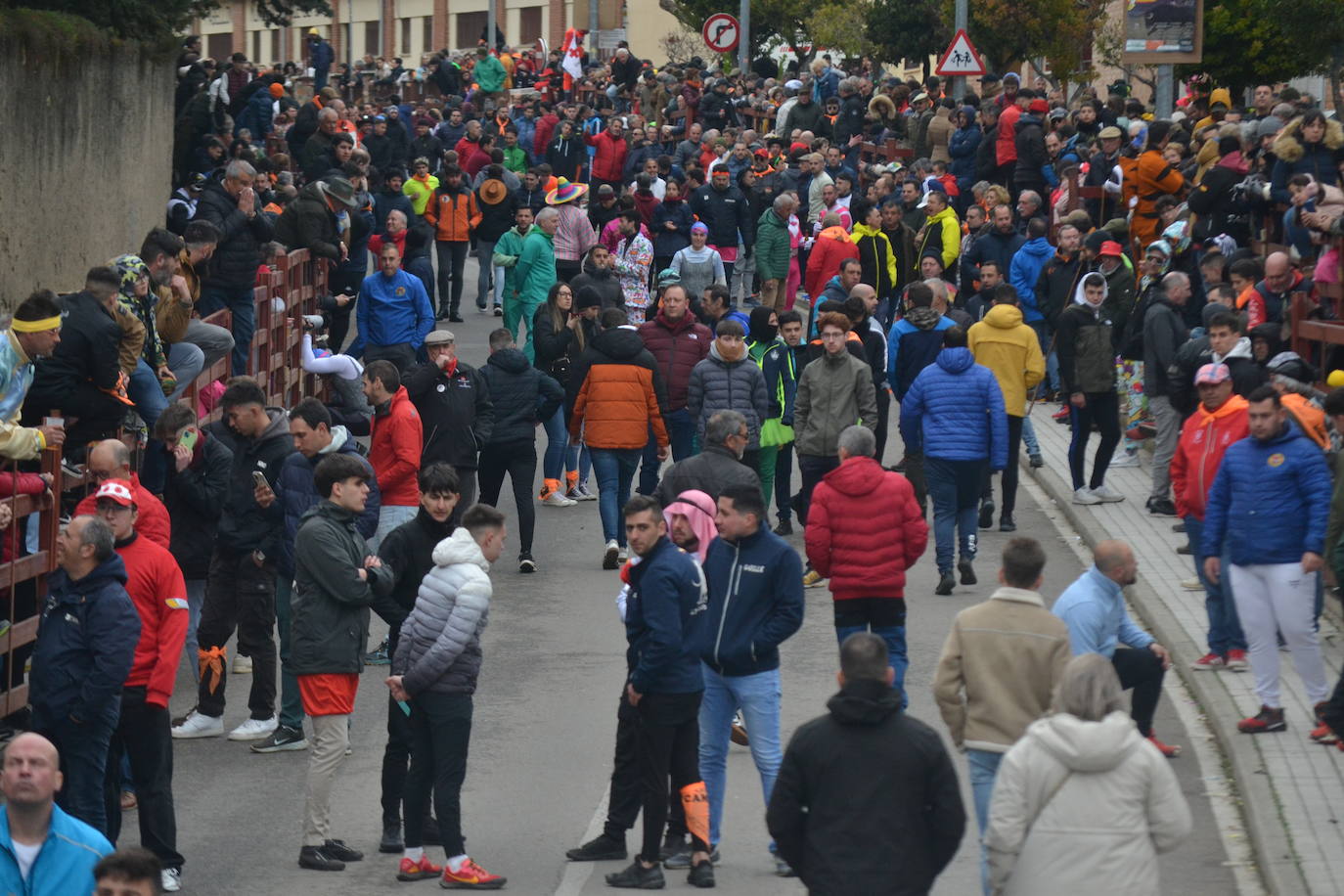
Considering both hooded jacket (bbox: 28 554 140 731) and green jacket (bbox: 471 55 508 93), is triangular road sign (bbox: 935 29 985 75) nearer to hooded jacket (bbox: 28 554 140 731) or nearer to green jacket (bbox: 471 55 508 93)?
green jacket (bbox: 471 55 508 93)

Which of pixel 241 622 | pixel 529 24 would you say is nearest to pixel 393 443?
pixel 241 622

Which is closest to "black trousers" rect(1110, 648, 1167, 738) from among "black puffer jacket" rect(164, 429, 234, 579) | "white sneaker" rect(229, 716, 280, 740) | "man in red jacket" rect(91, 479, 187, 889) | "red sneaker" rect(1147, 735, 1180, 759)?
"red sneaker" rect(1147, 735, 1180, 759)

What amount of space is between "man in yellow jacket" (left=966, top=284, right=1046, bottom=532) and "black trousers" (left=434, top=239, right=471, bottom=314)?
35.8 feet

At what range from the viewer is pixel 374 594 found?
380 inches

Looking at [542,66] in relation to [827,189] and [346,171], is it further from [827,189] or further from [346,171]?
[346,171]

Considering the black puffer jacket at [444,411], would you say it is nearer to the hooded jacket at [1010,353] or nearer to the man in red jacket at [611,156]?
the hooded jacket at [1010,353]

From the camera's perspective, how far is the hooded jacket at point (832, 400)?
1487 centimetres

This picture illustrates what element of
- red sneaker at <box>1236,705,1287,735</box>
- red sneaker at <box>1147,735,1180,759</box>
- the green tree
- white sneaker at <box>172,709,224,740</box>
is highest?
the green tree

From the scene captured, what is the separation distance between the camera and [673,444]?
16328 millimetres

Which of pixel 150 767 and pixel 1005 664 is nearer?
pixel 1005 664

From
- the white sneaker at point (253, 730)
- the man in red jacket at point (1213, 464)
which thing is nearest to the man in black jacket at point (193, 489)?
the white sneaker at point (253, 730)

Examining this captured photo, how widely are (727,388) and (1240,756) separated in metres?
5.44

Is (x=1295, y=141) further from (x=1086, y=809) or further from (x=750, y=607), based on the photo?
(x=1086, y=809)

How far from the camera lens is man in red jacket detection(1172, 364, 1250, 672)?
12109mm
